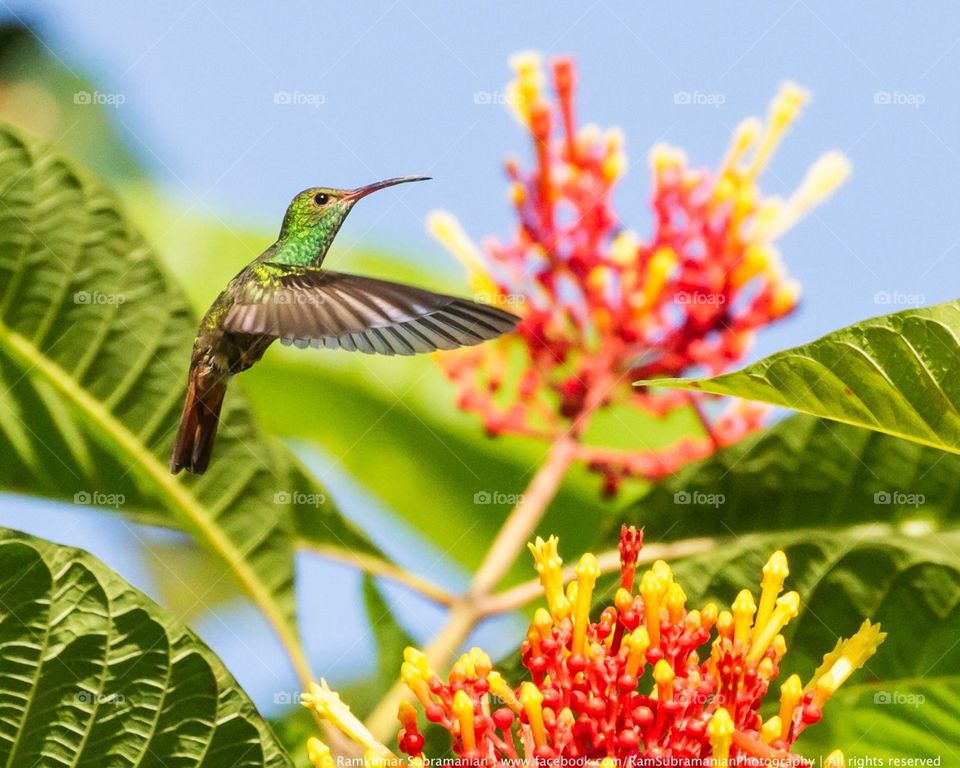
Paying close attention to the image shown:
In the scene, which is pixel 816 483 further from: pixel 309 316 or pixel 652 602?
pixel 309 316

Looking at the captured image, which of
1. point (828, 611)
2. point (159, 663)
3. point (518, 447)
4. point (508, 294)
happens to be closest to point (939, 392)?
point (828, 611)

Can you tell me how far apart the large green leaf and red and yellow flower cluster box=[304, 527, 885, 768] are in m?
0.53

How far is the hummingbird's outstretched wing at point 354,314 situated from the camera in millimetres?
1911

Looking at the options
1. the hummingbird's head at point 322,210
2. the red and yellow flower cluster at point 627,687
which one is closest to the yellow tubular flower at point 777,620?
the red and yellow flower cluster at point 627,687

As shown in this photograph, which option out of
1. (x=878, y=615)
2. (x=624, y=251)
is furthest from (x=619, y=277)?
(x=878, y=615)

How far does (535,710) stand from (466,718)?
0.10m

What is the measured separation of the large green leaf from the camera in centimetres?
210

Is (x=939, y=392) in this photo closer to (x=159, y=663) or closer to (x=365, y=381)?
(x=159, y=663)

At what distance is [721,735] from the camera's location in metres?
1.58

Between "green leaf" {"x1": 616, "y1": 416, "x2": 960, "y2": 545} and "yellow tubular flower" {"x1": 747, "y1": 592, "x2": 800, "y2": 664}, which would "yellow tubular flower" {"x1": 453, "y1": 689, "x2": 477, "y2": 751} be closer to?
"yellow tubular flower" {"x1": 747, "y1": 592, "x2": 800, "y2": 664}

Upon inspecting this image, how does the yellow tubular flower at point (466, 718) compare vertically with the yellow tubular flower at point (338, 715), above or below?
above

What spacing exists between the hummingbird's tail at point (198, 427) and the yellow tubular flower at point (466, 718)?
666mm

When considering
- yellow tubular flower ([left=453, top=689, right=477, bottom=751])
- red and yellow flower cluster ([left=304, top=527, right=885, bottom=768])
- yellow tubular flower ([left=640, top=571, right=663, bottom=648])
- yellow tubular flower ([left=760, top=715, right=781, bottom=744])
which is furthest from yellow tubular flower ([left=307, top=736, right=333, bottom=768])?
yellow tubular flower ([left=760, top=715, right=781, bottom=744])

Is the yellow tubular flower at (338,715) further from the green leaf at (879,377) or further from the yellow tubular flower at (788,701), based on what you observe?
the green leaf at (879,377)
